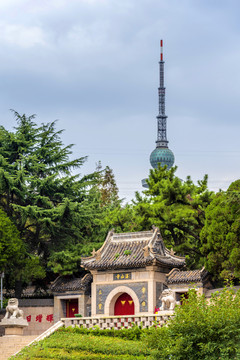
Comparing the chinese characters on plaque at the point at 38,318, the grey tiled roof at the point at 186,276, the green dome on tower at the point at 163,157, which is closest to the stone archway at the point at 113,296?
the grey tiled roof at the point at 186,276

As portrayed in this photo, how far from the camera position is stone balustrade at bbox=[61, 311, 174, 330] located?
25858 millimetres

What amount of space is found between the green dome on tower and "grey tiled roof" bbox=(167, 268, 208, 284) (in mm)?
70574

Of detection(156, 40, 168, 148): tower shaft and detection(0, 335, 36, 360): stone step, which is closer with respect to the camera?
detection(0, 335, 36, 360): stone step

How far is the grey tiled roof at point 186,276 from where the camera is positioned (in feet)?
109

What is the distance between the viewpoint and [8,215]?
3725 centimetres

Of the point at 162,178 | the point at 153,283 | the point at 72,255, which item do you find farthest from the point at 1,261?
the point at 162,178

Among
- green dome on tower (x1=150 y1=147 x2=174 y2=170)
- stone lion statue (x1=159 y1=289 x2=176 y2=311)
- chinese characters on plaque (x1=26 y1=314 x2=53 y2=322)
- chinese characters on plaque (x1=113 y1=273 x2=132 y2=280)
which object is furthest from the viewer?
green dome on tower (x1=150 y1=147 x2=174 y2=170)

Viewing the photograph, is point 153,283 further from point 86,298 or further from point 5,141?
point 5,141

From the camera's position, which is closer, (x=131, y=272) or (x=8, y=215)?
(x=131, y=272)

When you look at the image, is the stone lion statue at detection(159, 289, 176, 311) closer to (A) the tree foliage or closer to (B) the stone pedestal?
(B) the stone pedestal

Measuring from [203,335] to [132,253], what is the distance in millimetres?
15861

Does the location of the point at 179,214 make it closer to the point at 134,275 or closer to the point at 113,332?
the point at 134,275

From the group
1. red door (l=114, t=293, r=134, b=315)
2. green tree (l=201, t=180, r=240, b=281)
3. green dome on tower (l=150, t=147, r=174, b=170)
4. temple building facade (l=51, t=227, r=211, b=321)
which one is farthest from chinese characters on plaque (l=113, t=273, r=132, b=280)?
green dome on tower (l=150, t=147, r=174, b=170)

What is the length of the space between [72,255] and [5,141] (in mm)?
7837
